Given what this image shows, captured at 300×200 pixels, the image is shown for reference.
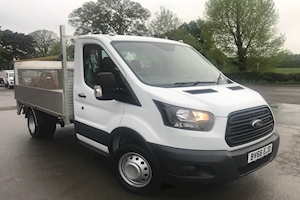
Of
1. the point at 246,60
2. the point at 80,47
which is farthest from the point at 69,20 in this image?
the point at 80,47

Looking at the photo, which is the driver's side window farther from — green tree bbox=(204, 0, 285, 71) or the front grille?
green tree bbox=(204, 0, 285, 71)

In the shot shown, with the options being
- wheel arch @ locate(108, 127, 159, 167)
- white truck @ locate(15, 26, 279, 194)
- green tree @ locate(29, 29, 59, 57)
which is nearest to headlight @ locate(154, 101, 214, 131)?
white truck @ locate(15, 26, 279, 194)

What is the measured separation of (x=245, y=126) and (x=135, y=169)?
144 cm

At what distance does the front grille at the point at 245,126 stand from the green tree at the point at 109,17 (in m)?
49.2

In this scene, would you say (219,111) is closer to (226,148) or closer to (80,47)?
(226,148)

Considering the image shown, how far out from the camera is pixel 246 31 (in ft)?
95.0

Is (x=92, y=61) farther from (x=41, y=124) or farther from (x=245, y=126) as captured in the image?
(x=41, y=124)

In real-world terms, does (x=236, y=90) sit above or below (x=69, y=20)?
below

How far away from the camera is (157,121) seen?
315cm

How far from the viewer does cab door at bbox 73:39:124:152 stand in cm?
381

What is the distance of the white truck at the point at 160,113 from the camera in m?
3.01

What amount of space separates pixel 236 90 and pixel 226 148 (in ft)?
3.19

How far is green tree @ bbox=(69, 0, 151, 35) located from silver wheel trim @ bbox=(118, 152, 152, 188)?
48974 millimetres

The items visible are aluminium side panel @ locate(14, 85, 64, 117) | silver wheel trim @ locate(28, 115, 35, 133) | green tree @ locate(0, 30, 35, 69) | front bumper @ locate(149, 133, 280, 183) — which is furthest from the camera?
green tree @ locate(0, 30, 35, 69)
